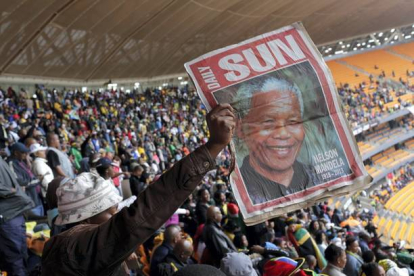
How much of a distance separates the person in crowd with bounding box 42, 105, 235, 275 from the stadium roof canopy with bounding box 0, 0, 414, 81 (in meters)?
12.6

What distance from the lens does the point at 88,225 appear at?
5.72 ft

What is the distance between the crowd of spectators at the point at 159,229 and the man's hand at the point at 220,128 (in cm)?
14

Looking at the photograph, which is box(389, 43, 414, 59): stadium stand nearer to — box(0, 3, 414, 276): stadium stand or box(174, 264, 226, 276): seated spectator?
A: box(0, 3, 414, 276): stadium stand

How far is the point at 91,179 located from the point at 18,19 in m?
13.4

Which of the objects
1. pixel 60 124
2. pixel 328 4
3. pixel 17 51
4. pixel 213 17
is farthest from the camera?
pixel 328 4

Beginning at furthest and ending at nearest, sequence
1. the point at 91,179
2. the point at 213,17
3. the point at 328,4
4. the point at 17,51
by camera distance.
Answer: the point at 328,4 < the point at 213,17 < the point at 17,51 < the point at 91,179

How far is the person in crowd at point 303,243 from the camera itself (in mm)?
5836


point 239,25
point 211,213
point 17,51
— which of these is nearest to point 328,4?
point 239,25

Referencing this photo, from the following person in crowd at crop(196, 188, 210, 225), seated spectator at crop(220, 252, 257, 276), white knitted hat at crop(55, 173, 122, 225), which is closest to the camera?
white knitted hat at crop(55, 173, 122, 225)

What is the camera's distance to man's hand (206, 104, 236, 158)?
1563mm

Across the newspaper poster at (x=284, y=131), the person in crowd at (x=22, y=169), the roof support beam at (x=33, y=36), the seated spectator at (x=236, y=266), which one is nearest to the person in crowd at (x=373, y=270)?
the seated spectator at (x=236, y=266)

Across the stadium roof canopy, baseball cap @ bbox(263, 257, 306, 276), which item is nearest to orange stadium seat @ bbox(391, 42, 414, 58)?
the stadium roof canopy

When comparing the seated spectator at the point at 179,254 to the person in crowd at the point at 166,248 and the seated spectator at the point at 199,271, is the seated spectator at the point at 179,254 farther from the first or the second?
the seated spectator at the point at 199,271

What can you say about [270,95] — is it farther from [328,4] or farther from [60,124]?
[328,4]
